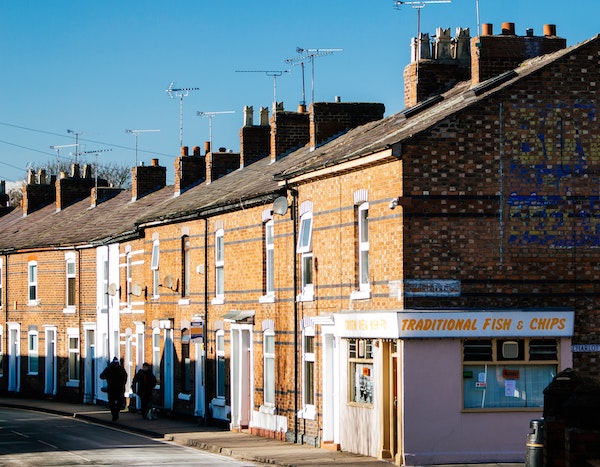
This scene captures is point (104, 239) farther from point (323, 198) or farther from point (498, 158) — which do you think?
point (498, 158)

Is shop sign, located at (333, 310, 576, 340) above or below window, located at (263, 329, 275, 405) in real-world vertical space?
above

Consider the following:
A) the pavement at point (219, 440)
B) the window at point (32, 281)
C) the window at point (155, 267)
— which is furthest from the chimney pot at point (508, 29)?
the window at point (32, 281)

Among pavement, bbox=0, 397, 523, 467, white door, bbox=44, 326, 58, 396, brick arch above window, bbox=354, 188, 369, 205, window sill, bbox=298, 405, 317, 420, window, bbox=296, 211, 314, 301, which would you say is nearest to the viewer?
pavement, bbox=0, 397, 523, 467

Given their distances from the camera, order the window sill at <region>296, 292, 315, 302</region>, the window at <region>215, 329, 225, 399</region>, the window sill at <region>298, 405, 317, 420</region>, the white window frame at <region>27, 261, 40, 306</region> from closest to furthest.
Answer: the window sill at <region>298, 405, 317, 420</region> < the window sill at <region>296, 292, 315, 302</region> < the window at <region>215, 329, 225, 399</region> < the white window frame at <region>27, 261, 40, 306</region>

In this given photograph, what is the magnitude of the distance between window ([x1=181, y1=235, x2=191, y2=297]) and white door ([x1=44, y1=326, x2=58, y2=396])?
1352 cm

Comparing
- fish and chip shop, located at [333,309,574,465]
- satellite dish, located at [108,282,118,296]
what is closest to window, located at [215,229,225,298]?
satellite dish, located at [108,282,118,296]

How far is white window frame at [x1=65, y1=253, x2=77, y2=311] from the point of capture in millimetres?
51188

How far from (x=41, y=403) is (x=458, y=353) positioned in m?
27.9

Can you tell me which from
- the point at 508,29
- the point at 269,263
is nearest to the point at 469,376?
the point at 508,29

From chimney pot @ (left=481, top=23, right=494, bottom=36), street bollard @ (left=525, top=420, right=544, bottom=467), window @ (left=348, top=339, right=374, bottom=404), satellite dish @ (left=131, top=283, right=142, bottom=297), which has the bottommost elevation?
street bollard @ (left=525, top=420, right=544, bottom=467)

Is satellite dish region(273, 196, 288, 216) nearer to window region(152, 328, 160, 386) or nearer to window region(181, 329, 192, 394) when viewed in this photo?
window region(181, 329, 192, 394)

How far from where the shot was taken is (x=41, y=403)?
4978cm

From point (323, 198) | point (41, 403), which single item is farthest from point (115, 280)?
point (323, 198)

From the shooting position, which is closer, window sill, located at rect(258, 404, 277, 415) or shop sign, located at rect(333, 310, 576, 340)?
shop sign, located at rect(333, 310, 576, 340)
